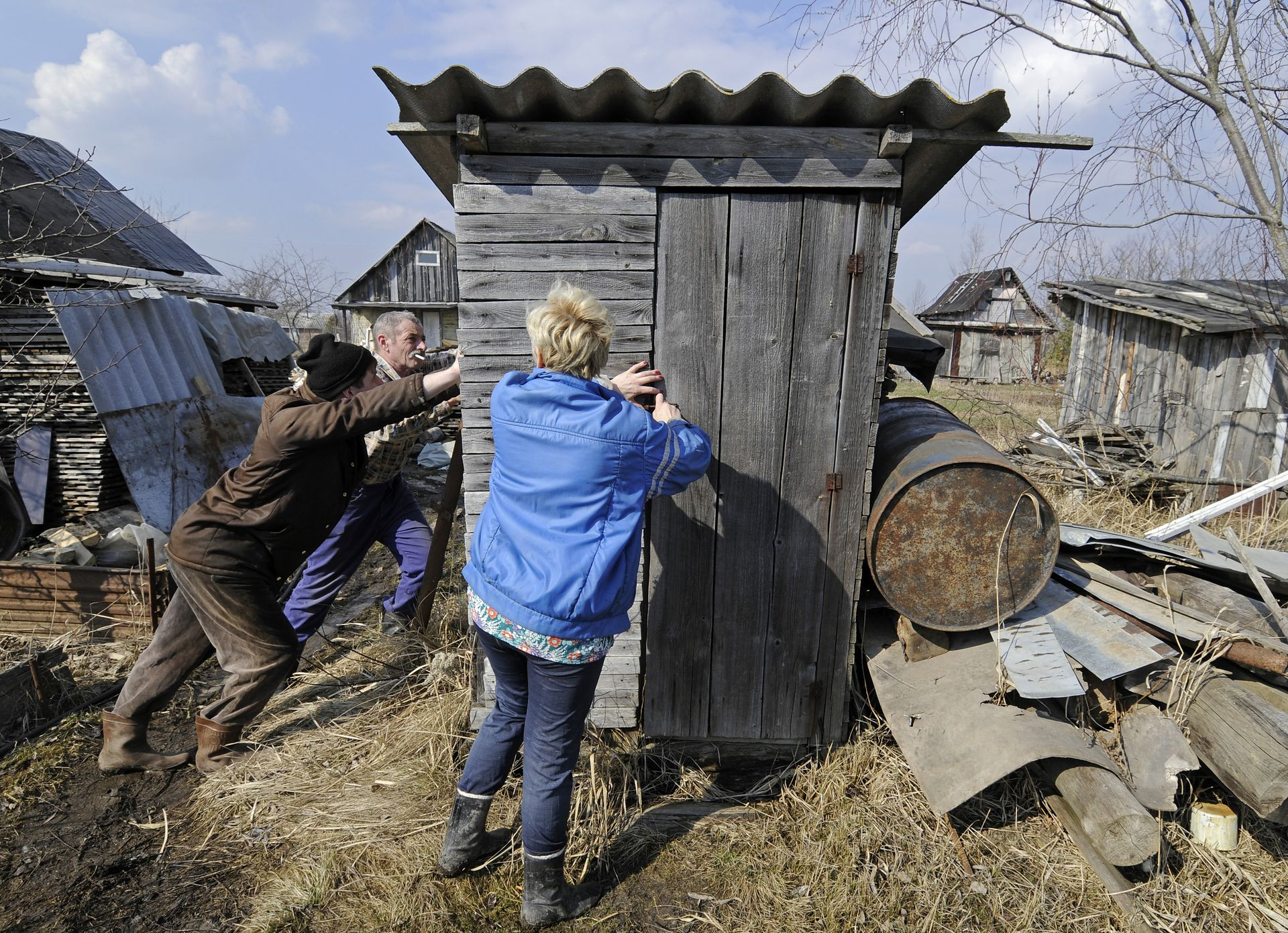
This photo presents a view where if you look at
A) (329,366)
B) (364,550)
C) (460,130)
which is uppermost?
(460,130)

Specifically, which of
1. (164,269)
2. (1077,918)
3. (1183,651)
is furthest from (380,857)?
(164,269)

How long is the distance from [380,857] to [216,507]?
5.45 feet

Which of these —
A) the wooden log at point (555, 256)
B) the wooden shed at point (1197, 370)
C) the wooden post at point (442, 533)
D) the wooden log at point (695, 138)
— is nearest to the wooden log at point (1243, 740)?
the wooden log at point (695, 138)

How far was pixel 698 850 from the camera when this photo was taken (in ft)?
9.66

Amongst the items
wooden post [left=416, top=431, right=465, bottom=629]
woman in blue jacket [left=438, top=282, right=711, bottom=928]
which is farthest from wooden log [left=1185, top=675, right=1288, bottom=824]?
wooden post [left=416, top=431, right=465, bottom=629]

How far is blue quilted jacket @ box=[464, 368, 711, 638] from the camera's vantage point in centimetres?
215

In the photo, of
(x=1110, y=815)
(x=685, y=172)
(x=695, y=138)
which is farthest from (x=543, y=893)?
(x=695, y=138)

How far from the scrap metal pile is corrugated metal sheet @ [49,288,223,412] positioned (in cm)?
649

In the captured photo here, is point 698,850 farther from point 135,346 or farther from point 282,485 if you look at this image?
point 135,346

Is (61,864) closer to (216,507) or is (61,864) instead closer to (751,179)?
(216,507)

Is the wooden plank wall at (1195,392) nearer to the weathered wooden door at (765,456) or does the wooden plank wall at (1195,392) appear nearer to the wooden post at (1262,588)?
the wooden post at (1262,588)

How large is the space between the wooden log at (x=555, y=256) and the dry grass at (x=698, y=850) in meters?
2.14

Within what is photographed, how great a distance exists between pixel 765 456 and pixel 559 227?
1299mm

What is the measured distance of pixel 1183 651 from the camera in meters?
3.07
